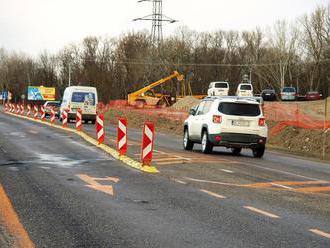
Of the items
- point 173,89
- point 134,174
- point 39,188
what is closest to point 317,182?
point 134,174

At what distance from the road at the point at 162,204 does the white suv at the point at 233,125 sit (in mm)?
2801

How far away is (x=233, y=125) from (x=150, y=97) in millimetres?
48696

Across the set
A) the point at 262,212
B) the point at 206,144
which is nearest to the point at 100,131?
the point at 206,144

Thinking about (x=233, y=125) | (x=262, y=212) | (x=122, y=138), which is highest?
(x=233, y=125)

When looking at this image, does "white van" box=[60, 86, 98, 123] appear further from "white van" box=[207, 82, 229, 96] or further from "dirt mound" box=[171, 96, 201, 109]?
"white van" box=[207, 82, 229, 96]

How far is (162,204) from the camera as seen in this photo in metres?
9.60

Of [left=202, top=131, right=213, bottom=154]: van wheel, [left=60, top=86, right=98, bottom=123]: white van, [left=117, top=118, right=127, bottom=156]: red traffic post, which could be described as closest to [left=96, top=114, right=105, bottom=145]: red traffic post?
[left=202, top=131, right=213, bottom=154]: van wheel

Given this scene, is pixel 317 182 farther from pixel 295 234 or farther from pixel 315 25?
pixel 315 25

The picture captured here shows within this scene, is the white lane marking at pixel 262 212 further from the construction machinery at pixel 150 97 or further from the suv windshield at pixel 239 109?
the construction machinery at pixel 150 97

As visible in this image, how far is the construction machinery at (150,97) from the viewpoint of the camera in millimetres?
66812

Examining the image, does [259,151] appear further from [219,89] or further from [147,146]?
[219,89]

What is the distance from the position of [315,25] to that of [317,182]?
77615 millimetres

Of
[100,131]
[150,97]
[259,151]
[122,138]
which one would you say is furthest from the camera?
[150,97]

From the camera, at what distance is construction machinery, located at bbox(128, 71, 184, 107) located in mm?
66812
